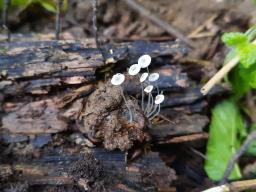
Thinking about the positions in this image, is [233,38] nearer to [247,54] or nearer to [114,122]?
[247,54]

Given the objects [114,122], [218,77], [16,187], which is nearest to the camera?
[16,187]

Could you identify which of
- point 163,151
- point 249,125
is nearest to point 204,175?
point 163,151

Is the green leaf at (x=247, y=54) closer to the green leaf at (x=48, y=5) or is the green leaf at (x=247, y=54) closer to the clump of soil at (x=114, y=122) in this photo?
the clump of soil at (x=114, y=122)

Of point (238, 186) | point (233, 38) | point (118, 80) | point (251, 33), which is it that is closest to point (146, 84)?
point (118, 80)

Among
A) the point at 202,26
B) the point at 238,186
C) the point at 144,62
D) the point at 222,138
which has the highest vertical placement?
the point at 202,26

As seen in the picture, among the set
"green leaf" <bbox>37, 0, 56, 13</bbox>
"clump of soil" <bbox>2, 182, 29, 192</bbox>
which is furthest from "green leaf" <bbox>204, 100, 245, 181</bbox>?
"green leaf" <bbox>37, 0, 56, 13</bbox>

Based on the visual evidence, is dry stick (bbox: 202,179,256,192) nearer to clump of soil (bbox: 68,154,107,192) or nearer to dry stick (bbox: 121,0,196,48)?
clump of soil (bbox: 68,154,107,192)

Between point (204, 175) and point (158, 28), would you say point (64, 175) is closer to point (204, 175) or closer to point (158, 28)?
point (204, 175)
